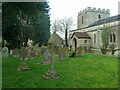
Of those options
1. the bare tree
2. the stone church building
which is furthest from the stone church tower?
the bare tree

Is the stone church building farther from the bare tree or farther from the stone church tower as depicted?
the bare tree

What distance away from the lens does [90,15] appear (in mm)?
31641

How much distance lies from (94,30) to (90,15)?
982 centimetres

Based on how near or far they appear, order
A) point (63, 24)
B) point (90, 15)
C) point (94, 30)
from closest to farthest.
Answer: point (94, 30) → point (90, 15) → point (63, 24)

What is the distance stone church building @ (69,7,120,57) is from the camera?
1856 centimetres

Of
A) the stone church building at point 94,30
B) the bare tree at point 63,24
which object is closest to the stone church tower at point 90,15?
the stone church building at point 94,30

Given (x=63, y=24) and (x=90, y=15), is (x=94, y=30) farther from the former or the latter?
(x=63, y=24)

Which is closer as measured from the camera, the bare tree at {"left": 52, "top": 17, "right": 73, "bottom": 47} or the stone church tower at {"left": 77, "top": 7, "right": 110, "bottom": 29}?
the stone church tower at {"left": 77, "top": 7, "right": 110, "bottom": 29}

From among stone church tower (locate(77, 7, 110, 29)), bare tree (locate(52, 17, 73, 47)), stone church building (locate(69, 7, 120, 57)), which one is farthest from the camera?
bare tree (locate(52, 17, 73, 47))

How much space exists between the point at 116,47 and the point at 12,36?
15.3 meters

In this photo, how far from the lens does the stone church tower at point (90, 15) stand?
31564mm

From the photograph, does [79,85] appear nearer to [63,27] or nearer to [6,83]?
[6,83]

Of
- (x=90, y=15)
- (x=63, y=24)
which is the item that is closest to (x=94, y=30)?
(x=90, y=15)

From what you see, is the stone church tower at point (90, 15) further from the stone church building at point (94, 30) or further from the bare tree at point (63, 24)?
the bare tree at point (63, 24)
